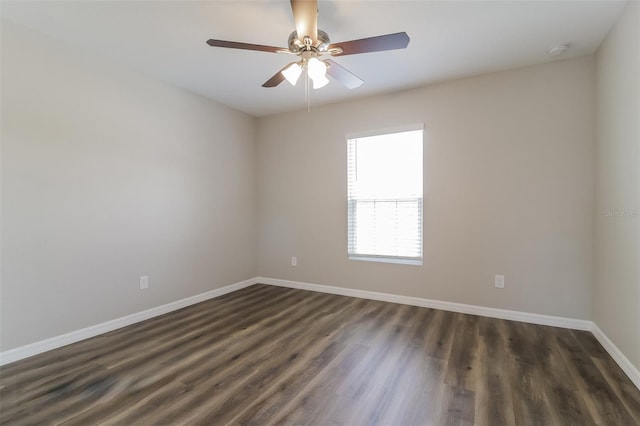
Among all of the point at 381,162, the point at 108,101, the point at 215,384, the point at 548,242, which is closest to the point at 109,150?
the point at 108,101

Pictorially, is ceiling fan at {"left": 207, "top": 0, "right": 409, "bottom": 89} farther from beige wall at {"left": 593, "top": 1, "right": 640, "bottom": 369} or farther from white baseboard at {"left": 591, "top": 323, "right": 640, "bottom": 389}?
white baseboard at {"left": 591, "top": 323, "right": 640, "bottom": 389}

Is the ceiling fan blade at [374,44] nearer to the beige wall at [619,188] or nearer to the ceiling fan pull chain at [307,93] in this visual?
the ceiling fan pull chain at [307,93]

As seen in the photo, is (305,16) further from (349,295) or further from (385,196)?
(349,295)

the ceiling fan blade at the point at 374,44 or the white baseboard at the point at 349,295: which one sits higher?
the ceiling fan blade at the point at 374,44

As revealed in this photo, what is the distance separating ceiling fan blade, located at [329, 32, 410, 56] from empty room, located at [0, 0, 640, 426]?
2 centimetres

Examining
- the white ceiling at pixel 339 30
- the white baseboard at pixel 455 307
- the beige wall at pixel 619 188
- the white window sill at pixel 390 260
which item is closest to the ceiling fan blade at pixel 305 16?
the white ceiling at pixel 339 30

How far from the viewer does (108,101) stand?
2811 mm

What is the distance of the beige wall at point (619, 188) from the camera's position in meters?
1.95

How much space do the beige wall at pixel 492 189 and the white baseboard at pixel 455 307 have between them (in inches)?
2.2

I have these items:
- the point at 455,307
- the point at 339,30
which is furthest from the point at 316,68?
the point at 455,307

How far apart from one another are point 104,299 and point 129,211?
0.86 meters

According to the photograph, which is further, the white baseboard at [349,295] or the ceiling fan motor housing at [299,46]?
the white baseboard at [349,295]

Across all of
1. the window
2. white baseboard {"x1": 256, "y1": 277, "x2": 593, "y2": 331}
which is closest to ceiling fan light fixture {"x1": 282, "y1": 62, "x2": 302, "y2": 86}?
the window

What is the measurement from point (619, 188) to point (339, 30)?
2.44m
